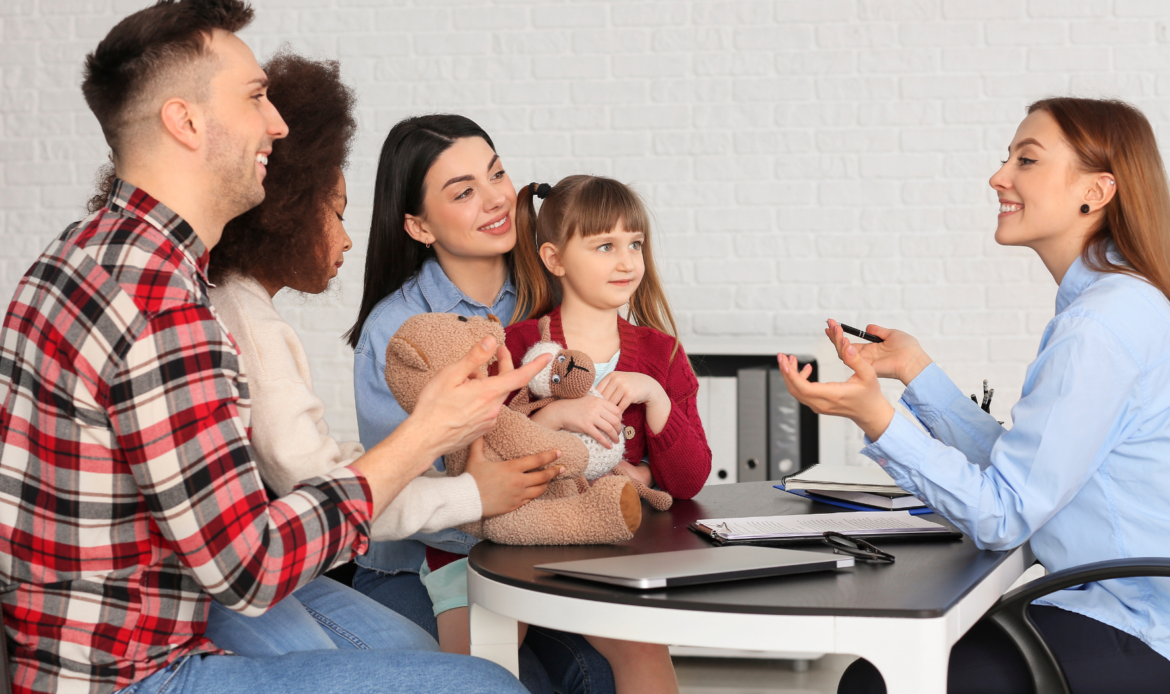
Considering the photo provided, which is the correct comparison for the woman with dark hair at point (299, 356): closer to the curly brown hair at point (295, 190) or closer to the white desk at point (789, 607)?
the curly brown hair at point (295, 190)

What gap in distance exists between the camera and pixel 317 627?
56.4 inches

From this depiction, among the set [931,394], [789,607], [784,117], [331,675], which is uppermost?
[784,117]

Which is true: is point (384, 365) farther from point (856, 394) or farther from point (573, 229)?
point (856, 394)

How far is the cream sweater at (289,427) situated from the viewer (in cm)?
131

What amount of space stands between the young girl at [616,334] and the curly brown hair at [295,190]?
0.45m

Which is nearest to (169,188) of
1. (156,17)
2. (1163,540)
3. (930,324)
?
(156,17)

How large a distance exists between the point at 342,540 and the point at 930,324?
2660 millimetres

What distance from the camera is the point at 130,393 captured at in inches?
41.2

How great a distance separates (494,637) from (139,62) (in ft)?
2.82

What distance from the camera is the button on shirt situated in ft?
4.40

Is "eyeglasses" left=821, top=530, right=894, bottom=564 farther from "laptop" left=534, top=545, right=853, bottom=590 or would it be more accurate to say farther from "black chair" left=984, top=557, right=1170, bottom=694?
"black chair" left=984, top=557, right=1170, bottom=694

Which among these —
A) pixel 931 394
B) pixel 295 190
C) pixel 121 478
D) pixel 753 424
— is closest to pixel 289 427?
pixel 121 478

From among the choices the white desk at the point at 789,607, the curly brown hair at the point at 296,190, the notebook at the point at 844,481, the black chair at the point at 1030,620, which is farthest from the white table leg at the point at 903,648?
the curly brown hair at the point at 296,190

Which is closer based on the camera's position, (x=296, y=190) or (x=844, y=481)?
(x=296, y=190)
